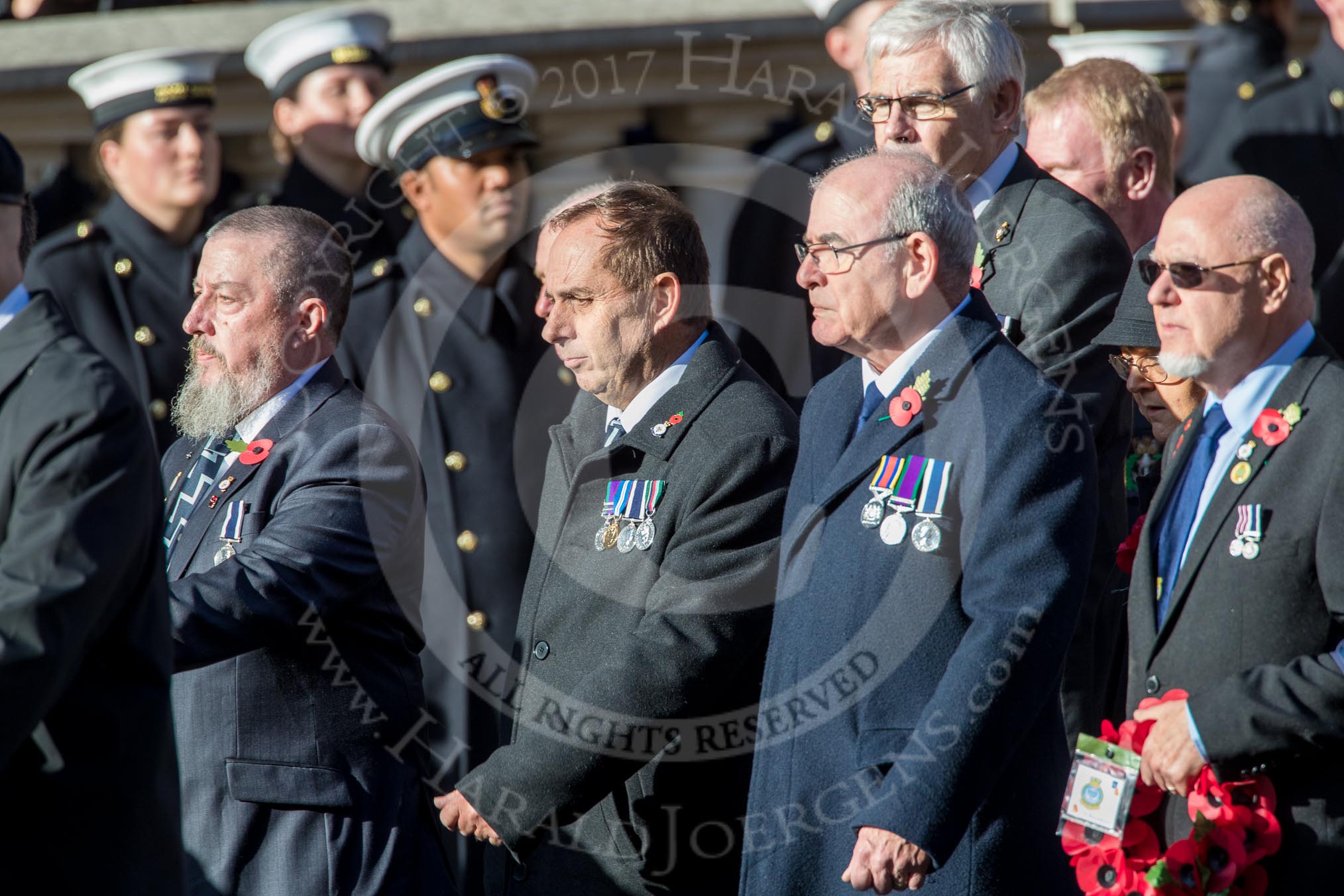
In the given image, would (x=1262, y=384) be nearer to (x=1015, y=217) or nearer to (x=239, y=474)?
(x=1015, y=217)

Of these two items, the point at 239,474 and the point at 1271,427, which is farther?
the point at 239,474

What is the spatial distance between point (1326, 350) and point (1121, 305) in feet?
2.36

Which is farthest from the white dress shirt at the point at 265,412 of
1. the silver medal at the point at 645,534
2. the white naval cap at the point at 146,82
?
the white naval cap at the point at 146,82

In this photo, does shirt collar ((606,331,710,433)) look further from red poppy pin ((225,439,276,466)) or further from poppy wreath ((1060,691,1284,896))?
poppy wreath ((1060,691,1284,896))

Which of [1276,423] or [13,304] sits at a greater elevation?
[13,304]

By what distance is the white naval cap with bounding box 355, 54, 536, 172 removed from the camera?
632cm

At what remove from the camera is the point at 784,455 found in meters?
4.16

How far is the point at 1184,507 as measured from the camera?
3707mm

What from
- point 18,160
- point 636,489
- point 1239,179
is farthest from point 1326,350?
point 18,160

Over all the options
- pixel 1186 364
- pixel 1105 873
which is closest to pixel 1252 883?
pixel 1105 873

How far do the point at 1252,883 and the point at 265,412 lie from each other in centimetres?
237

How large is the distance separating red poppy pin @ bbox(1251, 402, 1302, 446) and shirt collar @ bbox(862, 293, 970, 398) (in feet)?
2.09


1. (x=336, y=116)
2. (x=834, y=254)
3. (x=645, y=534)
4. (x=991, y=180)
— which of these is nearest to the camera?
(x=834, y=254)

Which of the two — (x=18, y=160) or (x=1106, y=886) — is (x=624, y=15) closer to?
(x=18, y=160)
